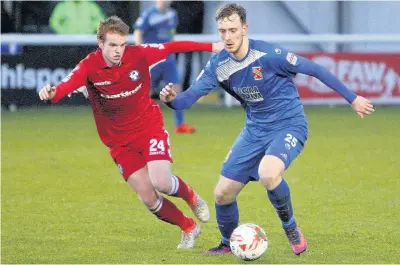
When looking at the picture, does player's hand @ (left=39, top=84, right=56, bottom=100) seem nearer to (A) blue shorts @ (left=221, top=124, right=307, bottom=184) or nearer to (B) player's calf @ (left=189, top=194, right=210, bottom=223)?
(A) blue shorts @ (left=221, top=124, right=307, bottom=184)

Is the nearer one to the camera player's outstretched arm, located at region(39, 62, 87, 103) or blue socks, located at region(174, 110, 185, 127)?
player's outstretched arm, located at region(39, 62, 87, 103)

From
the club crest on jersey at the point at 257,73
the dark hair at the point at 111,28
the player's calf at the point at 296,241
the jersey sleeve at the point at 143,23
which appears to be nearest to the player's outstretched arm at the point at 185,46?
the dark hair at the point at 111,28

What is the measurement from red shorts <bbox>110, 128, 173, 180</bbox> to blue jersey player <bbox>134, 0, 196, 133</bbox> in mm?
7309

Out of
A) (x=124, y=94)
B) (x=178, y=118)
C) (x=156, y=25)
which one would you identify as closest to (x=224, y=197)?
(x=124, y=94)

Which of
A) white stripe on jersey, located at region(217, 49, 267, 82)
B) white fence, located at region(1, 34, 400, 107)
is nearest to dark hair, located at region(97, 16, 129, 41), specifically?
white stripe on jersey, located at region(217, 49, 267, 82)

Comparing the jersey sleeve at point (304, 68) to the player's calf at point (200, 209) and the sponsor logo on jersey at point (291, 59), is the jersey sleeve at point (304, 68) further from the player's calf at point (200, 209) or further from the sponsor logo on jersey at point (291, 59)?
the player's calf at point (200, 209)

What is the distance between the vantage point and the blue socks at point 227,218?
25.1ft

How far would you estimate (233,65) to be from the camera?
751 centimetres

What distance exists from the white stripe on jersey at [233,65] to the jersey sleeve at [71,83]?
41.3 inches

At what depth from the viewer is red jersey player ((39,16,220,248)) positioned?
25.7ft

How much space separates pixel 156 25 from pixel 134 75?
7.85m

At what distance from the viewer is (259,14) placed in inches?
888

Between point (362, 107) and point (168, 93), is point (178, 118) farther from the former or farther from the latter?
point (362, 107)

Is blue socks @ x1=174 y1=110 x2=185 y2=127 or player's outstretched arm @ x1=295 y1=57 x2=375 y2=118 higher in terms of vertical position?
player's outstretched arm @ x1=295 y1=57 x2=375 y2=118
